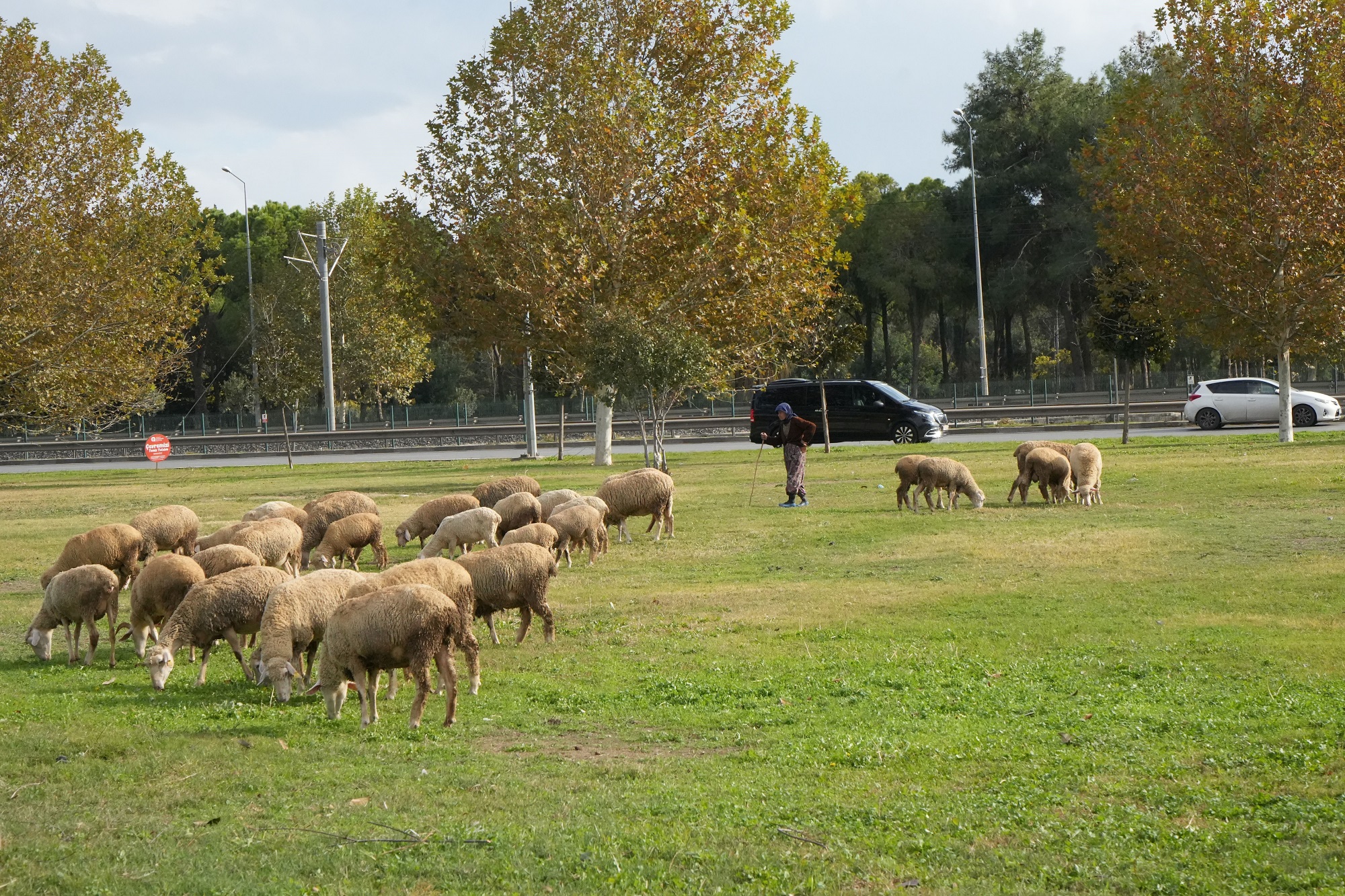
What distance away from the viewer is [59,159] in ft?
95.3

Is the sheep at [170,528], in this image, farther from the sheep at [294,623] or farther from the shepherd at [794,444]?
the shepherd at [794,444]

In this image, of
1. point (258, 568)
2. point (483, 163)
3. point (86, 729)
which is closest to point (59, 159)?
point (483, 163)

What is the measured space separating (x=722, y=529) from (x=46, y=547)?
10756 millimetres

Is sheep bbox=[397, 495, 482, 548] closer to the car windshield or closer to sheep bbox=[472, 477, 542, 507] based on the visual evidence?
sheep bbox=[472, 477, 542, 507]

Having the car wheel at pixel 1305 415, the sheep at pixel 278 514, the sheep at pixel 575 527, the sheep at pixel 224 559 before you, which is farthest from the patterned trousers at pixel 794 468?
the car wheel at pixel 1305 415

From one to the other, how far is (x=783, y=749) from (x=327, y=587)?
14.2 ft

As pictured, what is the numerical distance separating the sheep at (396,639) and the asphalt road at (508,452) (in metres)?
30.9

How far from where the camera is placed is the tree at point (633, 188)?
3212cm

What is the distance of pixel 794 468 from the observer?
22.5 m

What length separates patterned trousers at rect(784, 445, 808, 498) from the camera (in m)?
22.4

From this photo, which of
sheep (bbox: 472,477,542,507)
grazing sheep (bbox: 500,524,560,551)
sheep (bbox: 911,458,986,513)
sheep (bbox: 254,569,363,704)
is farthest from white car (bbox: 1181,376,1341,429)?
sheep (bbox: 254,569,363,704)

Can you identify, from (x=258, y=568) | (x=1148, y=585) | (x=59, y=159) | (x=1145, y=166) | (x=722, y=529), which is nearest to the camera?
(x=258, y=568)

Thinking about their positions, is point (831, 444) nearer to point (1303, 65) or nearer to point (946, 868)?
point (1303, 65)

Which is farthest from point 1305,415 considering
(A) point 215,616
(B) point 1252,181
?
(A) point 215,616
